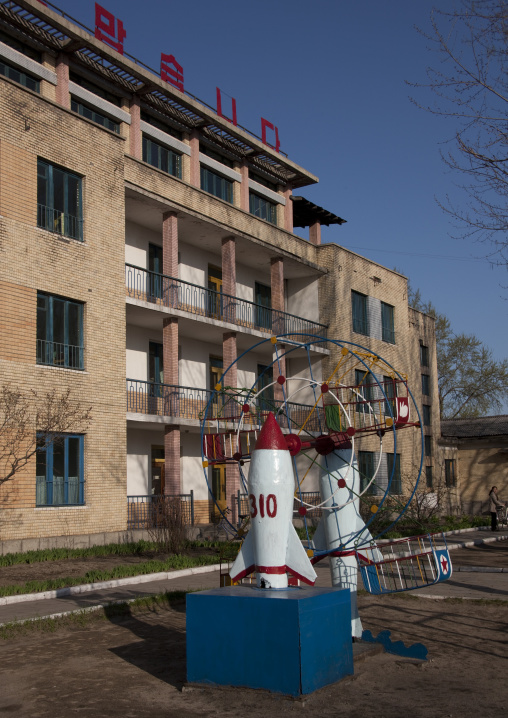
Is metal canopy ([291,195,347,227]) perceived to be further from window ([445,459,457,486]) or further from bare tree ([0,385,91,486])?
bare tree ([0,385,91,486])

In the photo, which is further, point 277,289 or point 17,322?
point 277,289

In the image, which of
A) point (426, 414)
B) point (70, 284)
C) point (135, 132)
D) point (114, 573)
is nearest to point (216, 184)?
point (135, 132)

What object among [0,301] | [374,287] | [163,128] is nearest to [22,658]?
[0,301]

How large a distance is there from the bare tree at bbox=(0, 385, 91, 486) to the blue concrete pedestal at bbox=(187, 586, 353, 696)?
39.8 ft

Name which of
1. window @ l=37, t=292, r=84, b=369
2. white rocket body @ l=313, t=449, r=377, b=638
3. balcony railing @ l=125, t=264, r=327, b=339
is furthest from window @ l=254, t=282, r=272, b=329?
white rocket body @ l=313, t=449, r=377, b=638

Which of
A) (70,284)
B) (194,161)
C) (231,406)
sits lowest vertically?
(231,406)

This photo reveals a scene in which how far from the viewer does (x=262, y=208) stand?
36094 millimetres

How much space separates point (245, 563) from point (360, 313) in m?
30.9

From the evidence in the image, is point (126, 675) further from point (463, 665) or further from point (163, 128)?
point (163, 128)

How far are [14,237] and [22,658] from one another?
14.0 meters

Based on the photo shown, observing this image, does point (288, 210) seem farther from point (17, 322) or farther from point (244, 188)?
point (17, 322)

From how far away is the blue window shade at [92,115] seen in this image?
26484 mm

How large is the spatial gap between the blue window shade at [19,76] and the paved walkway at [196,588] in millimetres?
16039

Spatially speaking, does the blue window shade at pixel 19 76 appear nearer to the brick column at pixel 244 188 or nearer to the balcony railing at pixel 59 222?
the balcony railing at pixel 59 222
